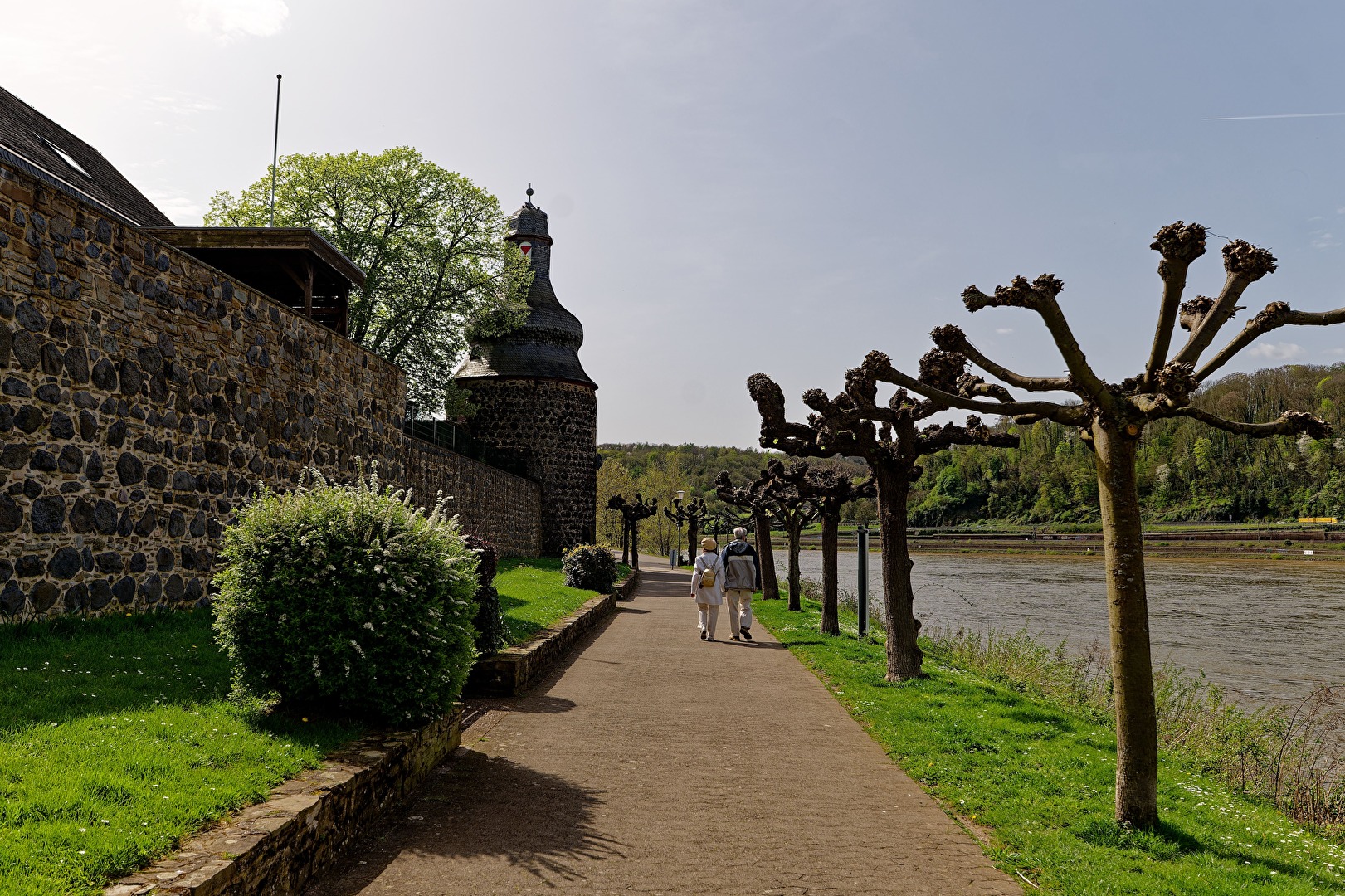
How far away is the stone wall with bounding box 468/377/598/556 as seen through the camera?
36.8 meters

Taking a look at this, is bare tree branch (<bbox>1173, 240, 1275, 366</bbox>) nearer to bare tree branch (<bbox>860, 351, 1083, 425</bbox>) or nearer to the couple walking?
bare tree branch (<bbox>860, 351, 1083, 425</bbox>)

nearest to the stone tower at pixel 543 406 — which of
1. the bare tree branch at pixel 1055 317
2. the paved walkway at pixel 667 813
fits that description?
the paved walkway at pixel 667 813

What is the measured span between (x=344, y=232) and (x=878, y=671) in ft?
78.9

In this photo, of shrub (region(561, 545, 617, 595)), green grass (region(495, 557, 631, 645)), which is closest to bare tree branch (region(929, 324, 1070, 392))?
green grass (region(495, 557, 631, 645))

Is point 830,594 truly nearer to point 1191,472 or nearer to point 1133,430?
point 1133,430

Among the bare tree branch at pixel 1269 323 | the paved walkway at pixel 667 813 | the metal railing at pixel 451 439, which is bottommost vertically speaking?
the paved walkway at pixel 667 813

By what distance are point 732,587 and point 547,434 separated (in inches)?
903

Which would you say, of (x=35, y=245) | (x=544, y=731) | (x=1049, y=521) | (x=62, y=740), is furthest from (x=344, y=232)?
(x=1049, y=521)

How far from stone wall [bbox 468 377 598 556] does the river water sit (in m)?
11.8

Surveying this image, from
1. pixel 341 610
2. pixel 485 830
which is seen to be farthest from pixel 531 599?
pixel 485 830

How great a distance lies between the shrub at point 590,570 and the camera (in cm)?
2108

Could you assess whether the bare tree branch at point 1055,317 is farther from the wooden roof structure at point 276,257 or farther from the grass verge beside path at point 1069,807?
the wooden roof structure at point 276,257

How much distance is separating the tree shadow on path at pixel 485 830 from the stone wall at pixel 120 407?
405cm

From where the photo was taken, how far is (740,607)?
1513 cm
